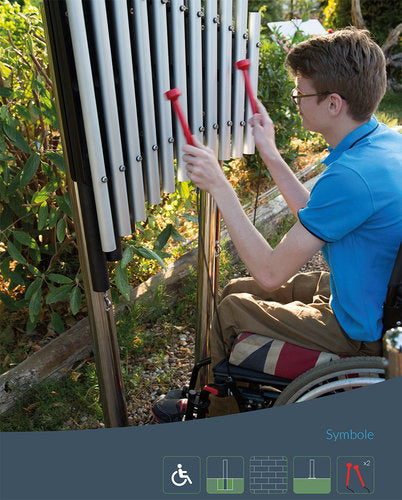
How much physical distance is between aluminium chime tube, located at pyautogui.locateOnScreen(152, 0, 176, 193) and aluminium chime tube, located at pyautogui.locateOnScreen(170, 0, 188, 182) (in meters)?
0.04

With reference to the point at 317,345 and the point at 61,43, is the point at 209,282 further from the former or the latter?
the point at 61,43

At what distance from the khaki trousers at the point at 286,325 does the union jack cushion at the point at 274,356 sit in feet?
0.09

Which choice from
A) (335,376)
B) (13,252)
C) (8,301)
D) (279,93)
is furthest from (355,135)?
(279,93)

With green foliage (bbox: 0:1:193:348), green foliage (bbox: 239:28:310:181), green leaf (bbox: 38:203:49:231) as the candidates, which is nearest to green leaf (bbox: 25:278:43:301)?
green foliage (bbox: 0:1:193:348)

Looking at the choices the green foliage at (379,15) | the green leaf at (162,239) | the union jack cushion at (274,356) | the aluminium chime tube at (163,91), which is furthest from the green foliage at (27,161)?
the green foliage at (379,15)

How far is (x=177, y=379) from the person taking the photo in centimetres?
281

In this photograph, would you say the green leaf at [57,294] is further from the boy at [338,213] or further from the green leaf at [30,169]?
the boy at [338,213]

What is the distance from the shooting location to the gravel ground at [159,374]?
260cm

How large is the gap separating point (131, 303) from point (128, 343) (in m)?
0.23

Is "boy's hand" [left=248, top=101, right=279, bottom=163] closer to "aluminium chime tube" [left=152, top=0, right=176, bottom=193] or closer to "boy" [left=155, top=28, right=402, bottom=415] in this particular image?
"boy" [left=155, top=28, right=402, bottom=415]

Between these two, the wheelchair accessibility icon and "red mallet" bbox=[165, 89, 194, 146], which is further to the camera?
"red mallet" bbox=[165, 89, 194, 146]

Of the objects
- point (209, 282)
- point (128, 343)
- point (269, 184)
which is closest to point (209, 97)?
point (209, 282)

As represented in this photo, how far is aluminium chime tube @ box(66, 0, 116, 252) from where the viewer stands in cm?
145

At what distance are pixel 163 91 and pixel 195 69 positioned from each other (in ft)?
0.53
